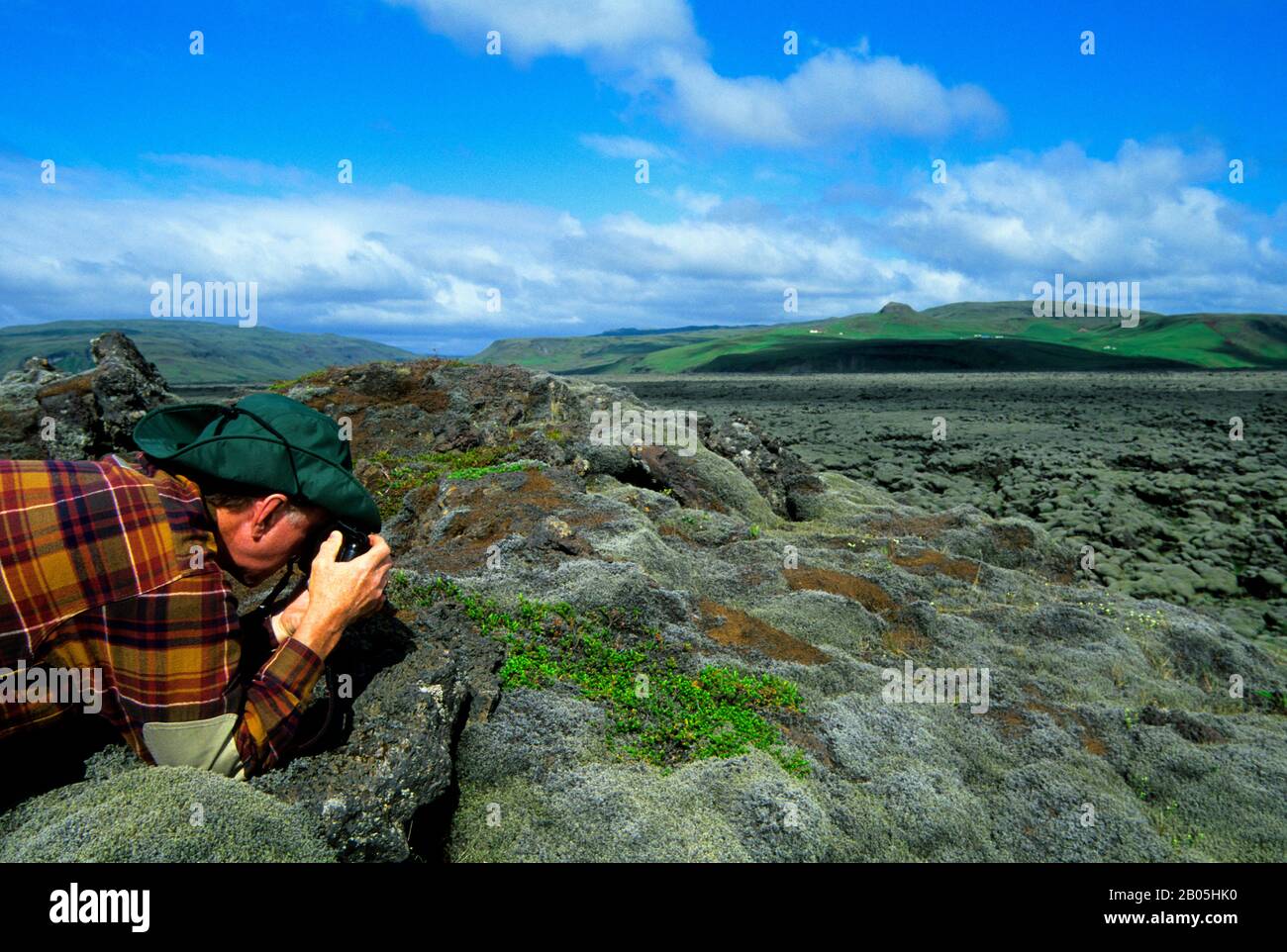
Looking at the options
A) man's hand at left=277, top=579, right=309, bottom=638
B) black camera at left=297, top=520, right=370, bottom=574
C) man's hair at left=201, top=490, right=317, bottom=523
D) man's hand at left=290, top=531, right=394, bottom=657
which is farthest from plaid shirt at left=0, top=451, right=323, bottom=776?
man's hand at left=277, top=579, right=309, bottom=638

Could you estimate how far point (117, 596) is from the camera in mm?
4105

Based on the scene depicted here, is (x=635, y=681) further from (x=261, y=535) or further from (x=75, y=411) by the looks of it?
(x=75, y=411)

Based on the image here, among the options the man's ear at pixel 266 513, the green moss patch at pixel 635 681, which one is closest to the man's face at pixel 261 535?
the man's ear at pixel 266 513

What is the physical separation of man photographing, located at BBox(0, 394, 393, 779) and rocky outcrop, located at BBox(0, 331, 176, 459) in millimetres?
16189

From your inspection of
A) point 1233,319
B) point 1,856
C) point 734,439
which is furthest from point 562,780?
point 1233,319

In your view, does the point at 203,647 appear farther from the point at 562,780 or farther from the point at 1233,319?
the point at 1233,319

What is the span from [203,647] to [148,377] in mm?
20518

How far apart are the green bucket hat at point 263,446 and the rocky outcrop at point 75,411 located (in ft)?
52.0

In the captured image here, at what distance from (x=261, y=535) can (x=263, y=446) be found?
1.86 ft

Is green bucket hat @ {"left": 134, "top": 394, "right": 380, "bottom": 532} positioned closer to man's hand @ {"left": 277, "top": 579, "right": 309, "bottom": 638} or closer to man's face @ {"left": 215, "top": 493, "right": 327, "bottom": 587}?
man's face @ {"left": 215, "top": 493, "right": 327, "bottom": 587}

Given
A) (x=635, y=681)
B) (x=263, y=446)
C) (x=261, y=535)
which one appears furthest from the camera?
(x=635, y=681)

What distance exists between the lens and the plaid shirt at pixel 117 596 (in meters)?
3.94

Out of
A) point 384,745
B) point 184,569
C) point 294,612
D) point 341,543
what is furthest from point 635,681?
point 184,569

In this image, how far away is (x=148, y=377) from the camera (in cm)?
2108
